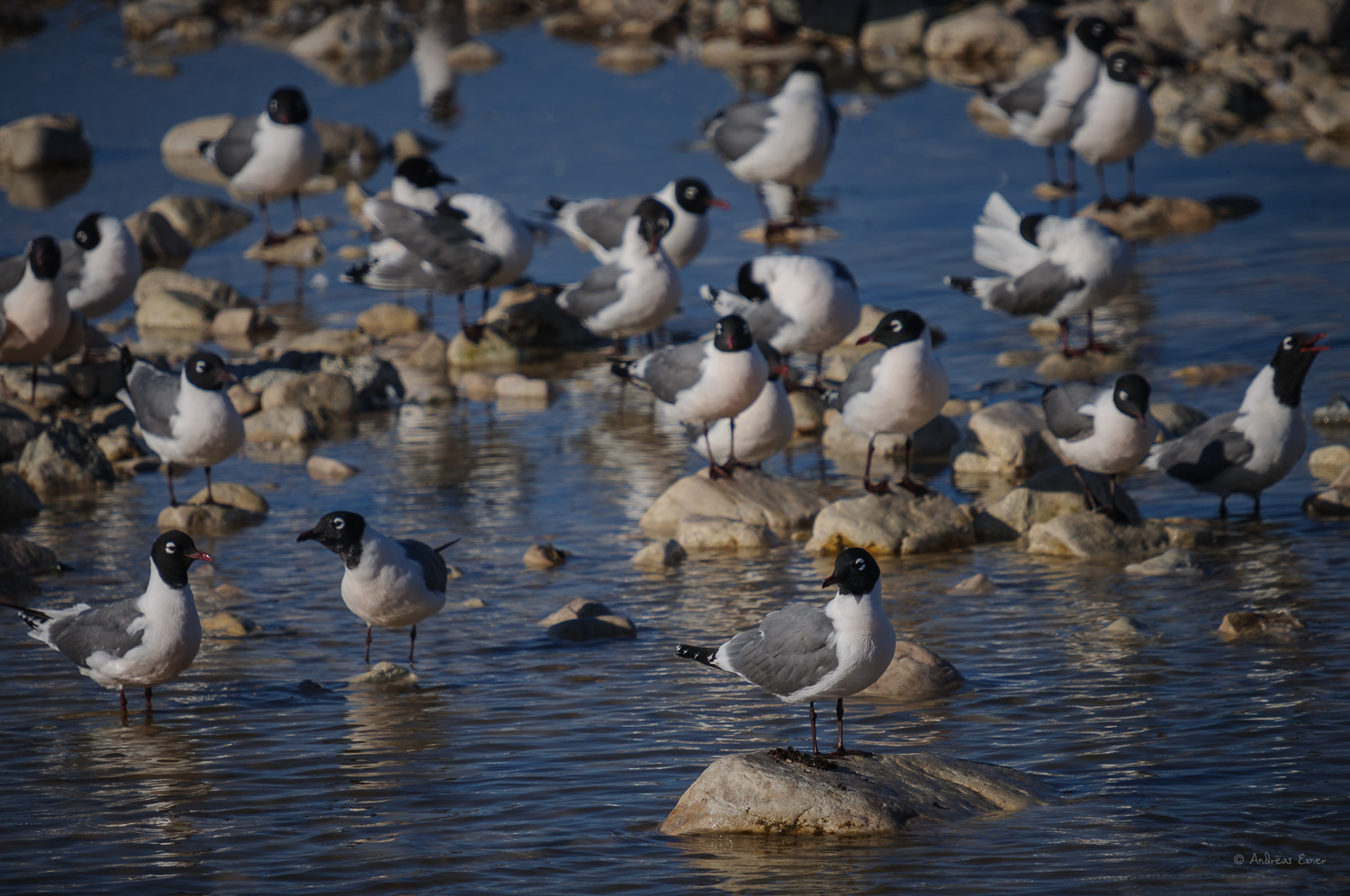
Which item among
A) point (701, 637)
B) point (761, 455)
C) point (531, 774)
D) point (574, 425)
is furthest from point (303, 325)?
point (531, 774)

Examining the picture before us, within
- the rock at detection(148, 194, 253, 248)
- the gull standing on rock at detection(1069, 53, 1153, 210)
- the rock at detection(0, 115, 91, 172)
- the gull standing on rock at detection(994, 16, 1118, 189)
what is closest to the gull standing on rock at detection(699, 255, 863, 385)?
the gull standing on rock at detection(1069, 53, 1153, 210)

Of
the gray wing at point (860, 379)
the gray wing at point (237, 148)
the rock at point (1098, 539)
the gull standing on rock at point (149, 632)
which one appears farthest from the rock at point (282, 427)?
→ the gray wing at point (237, 148)

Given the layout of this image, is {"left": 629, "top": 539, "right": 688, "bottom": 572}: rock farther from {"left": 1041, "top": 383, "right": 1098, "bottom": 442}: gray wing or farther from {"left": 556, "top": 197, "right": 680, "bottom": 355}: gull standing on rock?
{"left": 556, "top": 197, "right": 680, "bottom": 355}: gull standing on rock

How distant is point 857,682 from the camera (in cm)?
597

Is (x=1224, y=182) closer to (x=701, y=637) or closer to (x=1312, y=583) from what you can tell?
(x=1312, y=583)

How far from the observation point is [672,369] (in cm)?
1010

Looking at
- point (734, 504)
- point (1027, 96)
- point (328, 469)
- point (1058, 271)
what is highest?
point (1027, 96)

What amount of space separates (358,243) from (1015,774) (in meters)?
14.3

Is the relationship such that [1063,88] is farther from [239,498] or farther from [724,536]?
[239,498]

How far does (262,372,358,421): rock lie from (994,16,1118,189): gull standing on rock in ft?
31.1

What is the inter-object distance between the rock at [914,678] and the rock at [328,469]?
5.28 meters

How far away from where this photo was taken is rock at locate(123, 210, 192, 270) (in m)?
18.0

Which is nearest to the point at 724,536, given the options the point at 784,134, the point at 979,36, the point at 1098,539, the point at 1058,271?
the point at 1098,539

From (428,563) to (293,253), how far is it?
11669 millimetres
